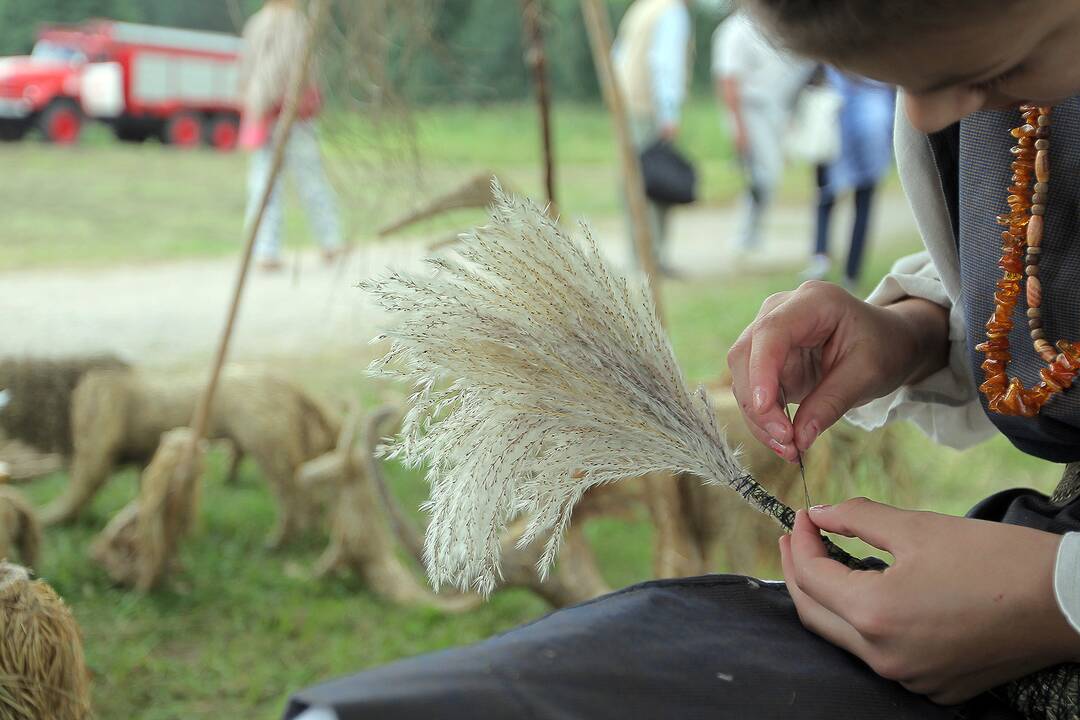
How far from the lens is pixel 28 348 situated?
317 centimetres

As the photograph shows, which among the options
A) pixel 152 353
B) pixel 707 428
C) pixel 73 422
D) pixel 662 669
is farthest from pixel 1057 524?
pixel 152 353

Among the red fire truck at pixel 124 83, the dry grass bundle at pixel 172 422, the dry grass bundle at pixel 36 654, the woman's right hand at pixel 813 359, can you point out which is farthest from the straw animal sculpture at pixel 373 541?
the red fire truck at pixel 124 83

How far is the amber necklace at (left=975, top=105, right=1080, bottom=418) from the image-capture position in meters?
1.01

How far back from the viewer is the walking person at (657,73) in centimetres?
637

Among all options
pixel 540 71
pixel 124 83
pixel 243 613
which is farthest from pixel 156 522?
pixel 124 83

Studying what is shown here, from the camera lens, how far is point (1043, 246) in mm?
1035

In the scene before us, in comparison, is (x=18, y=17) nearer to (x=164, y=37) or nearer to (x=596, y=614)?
(x=164, y=37)

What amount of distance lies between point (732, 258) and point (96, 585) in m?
5.76

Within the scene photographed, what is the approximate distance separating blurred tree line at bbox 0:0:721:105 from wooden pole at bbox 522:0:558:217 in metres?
0.08

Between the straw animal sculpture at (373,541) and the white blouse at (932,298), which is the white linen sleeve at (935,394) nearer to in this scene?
the white blouse at (932,298)

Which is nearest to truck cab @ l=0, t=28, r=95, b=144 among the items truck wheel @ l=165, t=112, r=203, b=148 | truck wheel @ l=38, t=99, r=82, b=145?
truck wheel @ l=38, t=99, r=82, b=145

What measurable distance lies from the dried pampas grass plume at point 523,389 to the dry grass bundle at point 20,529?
5.06ft

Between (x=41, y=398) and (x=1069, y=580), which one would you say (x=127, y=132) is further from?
(x=1069, y=580)

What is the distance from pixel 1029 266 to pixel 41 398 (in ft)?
8.89
